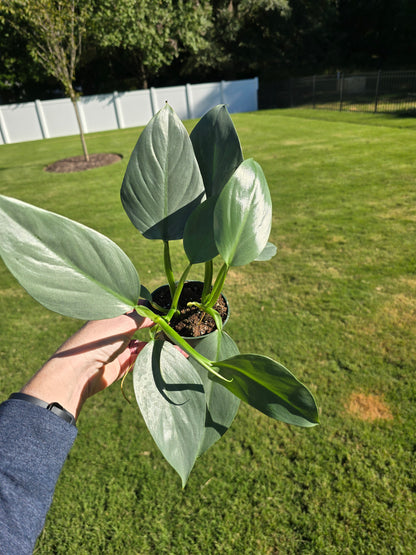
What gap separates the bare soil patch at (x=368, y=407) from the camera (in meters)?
1.74

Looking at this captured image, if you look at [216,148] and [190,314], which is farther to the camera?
[190,314]

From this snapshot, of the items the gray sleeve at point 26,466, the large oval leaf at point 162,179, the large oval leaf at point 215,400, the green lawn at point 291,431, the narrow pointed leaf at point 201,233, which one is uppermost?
the large oval leaf at point 162,179

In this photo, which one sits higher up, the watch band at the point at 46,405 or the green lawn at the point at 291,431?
the watch band at the point at 46,405

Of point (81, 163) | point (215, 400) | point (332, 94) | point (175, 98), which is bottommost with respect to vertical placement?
point (81, 163)

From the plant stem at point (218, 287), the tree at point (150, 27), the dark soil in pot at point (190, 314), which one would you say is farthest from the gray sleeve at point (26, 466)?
the tree at point (150, 27)

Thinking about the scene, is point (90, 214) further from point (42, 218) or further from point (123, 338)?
point (42, 218)

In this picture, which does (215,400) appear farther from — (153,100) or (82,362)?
(153,100)

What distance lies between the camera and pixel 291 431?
1717 mm

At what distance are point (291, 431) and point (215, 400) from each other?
1.18m

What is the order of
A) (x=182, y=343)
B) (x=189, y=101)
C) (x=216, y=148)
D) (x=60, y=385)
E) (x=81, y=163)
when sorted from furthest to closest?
1. (x=189, y=101)
2. (x=81, y=163)
3. (x=60, y=385)
4. (x=216, y=148)
5. (x=182, y=343)

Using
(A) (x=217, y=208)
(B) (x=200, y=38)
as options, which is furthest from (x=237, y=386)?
(B) (x=200, y=38)

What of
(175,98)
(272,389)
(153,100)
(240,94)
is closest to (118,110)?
(153,100)

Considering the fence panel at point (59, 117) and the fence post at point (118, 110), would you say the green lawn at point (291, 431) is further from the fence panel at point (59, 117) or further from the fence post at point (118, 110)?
the fence post at point (118, 110)

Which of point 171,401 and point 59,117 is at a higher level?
point 171,401
